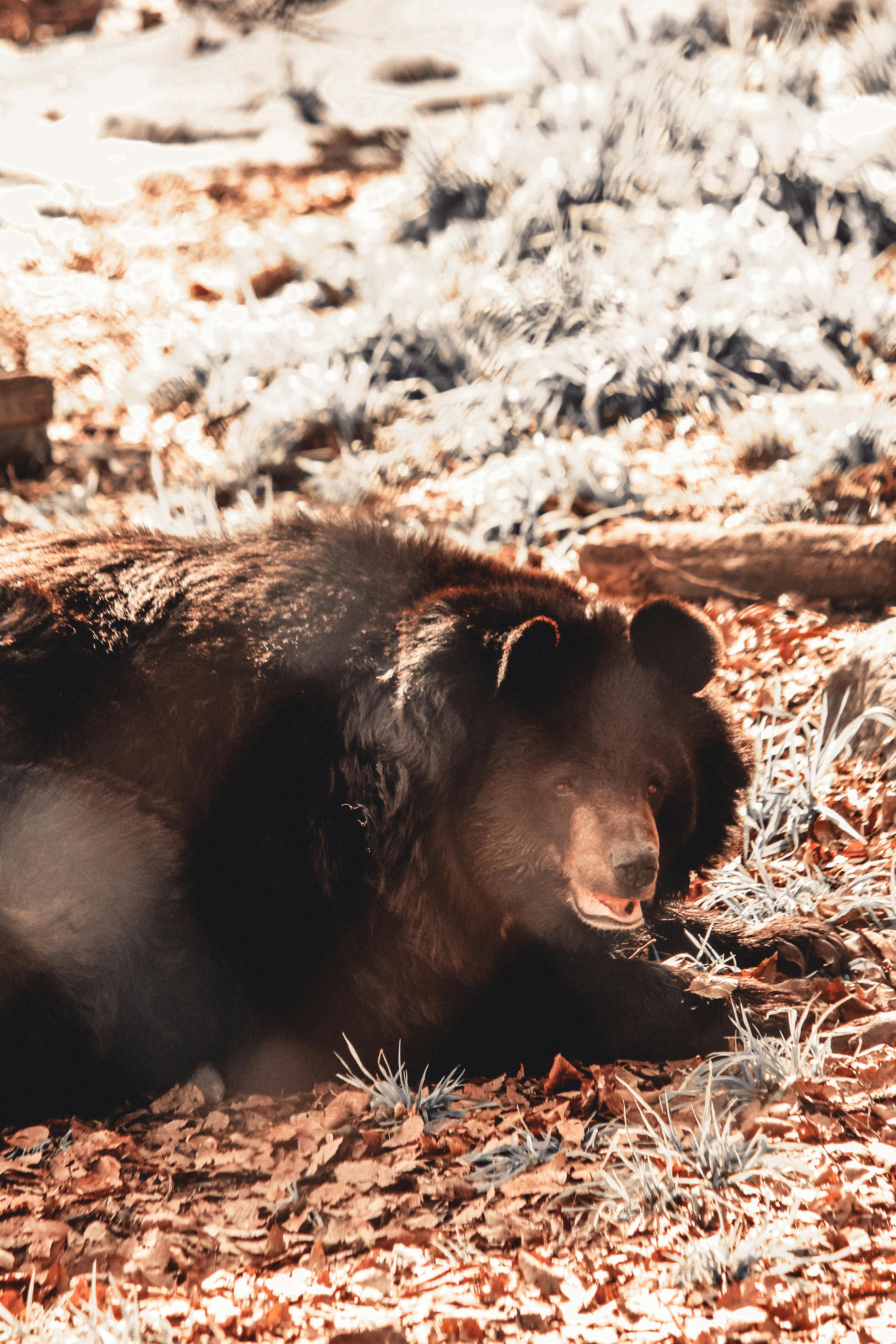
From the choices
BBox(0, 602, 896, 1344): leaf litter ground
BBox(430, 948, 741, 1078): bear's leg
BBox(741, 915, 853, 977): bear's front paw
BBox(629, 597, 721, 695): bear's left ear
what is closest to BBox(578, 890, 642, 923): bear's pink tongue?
BBox(430, 948, 741, 1078): bear's leg

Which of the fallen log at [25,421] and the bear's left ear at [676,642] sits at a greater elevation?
the bear's left ear at [676,642]

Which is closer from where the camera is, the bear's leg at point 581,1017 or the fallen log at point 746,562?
the bear's leg at point 581,1017

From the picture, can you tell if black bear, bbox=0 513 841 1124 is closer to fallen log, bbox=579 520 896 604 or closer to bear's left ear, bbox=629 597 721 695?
bear's left ear, bbox=629 597 721 695

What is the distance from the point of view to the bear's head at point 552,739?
2.74 m

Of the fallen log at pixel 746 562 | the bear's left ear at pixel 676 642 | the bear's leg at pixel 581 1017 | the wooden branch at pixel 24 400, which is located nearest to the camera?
the bear's left ear at pixel 676 642

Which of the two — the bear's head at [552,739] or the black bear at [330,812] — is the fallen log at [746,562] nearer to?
the black bear at [330,812]

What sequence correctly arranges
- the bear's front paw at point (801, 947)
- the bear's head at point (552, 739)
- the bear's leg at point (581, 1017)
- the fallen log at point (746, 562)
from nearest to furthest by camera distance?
the bear's head at point (552, 739)
the bear's leg at point (581, 1017)
the bear's front paw at point (801, 947)
the fallen log at point (746, 562)

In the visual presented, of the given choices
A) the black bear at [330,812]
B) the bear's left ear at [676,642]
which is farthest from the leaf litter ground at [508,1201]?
the bear's left ear at [676,642]

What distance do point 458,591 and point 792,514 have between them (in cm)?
293

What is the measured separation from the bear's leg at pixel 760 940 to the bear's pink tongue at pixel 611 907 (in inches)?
24.7

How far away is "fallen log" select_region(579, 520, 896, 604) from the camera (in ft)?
15.2

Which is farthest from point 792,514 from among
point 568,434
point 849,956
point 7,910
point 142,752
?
point 7,910

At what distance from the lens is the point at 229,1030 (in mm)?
3121

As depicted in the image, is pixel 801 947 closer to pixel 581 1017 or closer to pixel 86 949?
pixel 581 1017
